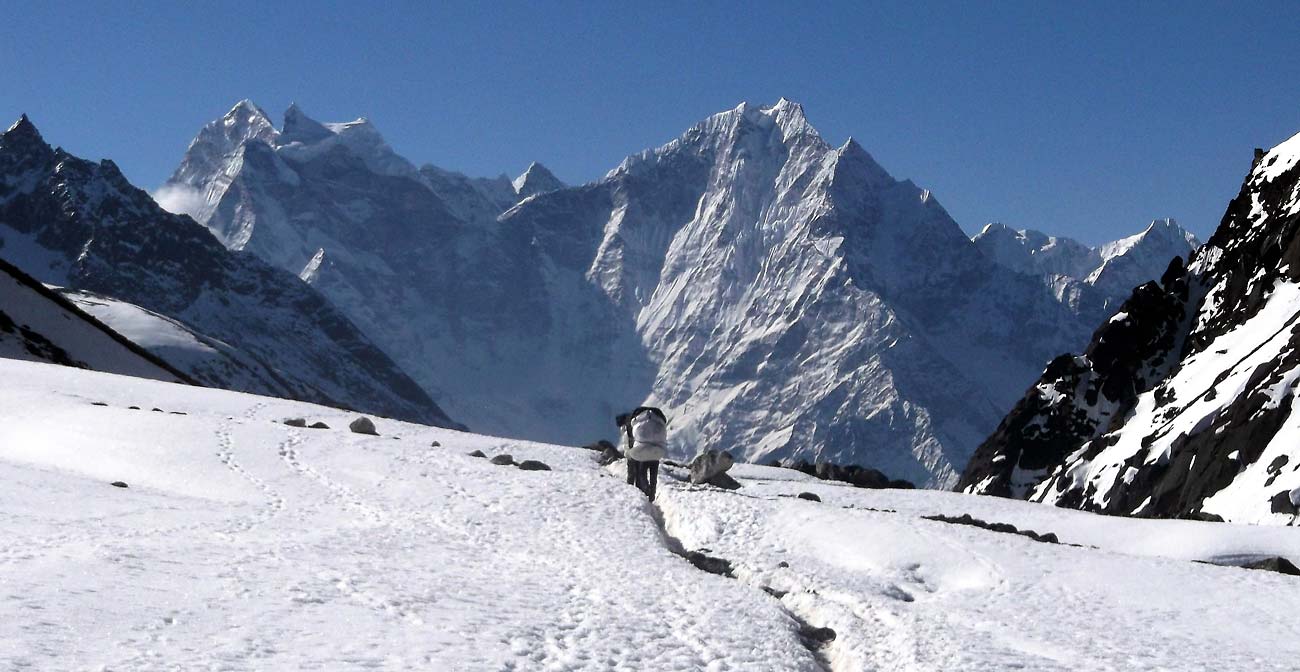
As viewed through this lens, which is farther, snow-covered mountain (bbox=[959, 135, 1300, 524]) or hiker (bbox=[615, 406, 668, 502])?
snow-covered mountain (bbox=[959, 135, 1300, 524])

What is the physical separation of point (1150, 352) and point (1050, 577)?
8528 centimetres

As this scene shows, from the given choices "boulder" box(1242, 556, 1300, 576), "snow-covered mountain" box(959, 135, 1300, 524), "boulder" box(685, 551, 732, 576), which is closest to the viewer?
"boulder" box(685, 551, 732, 576)

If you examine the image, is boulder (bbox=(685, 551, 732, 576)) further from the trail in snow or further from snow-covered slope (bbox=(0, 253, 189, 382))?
snow-covered slope (bbox=(0, 253, 189, 382))

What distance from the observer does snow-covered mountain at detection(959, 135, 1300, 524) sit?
58438 millimetres

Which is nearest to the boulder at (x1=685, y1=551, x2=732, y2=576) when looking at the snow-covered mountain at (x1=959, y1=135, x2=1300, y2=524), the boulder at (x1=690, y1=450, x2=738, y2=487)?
the boulder at (x1=690, y1=450, x2=738, y2=487)

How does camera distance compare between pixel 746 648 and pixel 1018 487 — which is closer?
pixel 746 648

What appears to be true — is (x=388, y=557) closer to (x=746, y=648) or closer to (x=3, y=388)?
(x=746, y=648)

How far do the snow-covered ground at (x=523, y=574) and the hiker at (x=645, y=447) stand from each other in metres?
1.15

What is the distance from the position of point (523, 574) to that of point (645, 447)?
538 inches

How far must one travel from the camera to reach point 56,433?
38.4m

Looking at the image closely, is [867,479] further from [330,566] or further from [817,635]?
[330,566]

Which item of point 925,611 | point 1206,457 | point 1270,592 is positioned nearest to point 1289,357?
point 1206,457

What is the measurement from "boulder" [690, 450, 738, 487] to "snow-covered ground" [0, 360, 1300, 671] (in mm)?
5218

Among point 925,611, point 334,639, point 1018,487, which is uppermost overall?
point 1018,487
